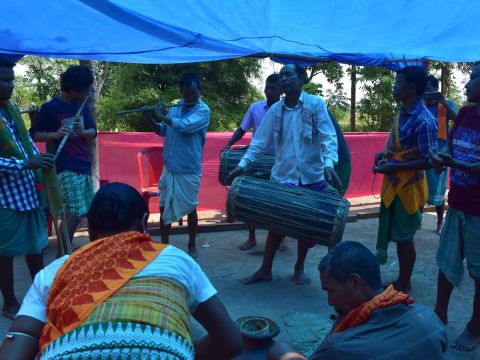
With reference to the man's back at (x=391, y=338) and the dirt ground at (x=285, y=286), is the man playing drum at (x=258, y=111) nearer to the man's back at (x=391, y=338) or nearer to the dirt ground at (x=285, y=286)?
the dirt ground at (x=285, y=286)

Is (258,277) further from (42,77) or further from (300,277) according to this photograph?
(42,77)

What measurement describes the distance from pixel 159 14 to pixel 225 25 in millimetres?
488

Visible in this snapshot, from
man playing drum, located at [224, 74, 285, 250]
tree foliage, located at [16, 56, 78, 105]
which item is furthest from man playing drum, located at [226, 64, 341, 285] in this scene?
tree foliage, located at [16, 56, 78, 105]

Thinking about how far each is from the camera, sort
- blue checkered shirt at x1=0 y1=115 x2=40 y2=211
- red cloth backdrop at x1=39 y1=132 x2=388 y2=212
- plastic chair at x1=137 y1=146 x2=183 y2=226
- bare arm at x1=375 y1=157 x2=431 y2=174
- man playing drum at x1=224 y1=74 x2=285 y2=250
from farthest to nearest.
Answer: red cloth backdrop at x1=39 y1=132 x2=388 y2=212 → plastic chair at x1=137 y1=146 x2=183 y2=226 → man playing drum at x1=224 y1=74 x2=285 y2=250 → bare arm at x1=375 y1=157 x2=431 y2=174 → blue checkered shirt at x1=0 y1=115 x2=40 y2=211

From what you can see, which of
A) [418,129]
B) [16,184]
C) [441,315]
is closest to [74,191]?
[16,184]

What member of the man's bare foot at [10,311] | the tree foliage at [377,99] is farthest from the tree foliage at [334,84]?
the man's bare foot at [10,311]

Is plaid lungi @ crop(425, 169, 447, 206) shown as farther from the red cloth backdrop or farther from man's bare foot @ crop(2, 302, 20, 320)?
man's bare foot @ crop(2, 302, 20, 320)

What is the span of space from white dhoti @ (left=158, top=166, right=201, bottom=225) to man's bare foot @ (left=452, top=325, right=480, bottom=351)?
244 centimetres

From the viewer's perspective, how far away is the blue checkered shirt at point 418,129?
3250 mm

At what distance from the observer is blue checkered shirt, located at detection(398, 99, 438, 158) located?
10.7ft

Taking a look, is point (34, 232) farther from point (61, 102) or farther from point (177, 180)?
point (177, 180)

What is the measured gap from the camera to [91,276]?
1290 mm

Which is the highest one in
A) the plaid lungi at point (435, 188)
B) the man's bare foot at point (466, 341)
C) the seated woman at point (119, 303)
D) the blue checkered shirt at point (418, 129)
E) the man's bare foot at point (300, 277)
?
the blue checkered shirt at point (418, 129)

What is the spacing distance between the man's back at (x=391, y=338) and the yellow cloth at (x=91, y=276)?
0.60 metres
